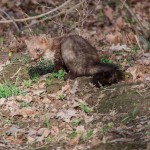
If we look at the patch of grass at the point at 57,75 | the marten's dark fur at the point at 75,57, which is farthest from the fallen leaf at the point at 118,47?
the patch of grass at the point at 57,75

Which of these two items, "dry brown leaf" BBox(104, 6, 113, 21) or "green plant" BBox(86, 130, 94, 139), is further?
"dry brown leaf" BBox(104, 6, 113, 21)

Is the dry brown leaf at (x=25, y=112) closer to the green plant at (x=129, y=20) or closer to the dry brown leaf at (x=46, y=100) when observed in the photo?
the dry brown leaf at (x=46, y=100)

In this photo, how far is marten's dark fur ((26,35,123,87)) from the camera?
7.23 m

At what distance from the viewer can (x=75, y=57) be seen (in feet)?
25.0

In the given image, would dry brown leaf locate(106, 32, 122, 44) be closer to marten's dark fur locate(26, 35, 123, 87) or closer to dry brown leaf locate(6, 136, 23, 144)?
marten's dark fur locate(26, 35, 123, 87)

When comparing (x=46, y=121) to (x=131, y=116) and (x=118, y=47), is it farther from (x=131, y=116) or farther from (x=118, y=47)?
(x=118, y=47)

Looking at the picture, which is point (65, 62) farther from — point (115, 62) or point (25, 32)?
point (25, 32)

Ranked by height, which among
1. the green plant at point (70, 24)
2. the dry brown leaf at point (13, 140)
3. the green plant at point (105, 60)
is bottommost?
the dry brown leaf at point (13, 140)

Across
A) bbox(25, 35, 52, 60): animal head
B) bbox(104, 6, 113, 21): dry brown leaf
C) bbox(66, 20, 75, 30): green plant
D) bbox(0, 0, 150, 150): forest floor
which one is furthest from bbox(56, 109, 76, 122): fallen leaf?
bbox(104, 6, 113, 21): dry brown leaf

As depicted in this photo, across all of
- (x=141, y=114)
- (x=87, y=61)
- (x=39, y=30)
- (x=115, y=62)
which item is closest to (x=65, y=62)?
(x=87, y=61)

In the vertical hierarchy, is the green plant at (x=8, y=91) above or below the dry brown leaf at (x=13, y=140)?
above

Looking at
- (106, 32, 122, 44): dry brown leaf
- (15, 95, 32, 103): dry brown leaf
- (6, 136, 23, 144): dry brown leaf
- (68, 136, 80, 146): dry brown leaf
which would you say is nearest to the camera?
(68, 136, 80, 146): dry brown leaf

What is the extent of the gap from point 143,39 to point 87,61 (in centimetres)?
222

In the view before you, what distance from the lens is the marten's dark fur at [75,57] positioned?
7230 millimetres
